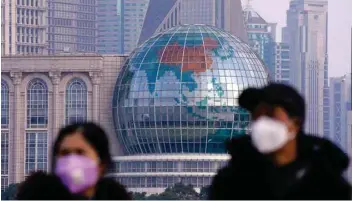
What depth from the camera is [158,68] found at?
372 feet

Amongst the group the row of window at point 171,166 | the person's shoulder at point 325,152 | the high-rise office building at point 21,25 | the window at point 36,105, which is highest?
the high-rise office building at point 21,25

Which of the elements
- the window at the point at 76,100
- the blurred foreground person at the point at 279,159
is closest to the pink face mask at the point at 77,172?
the blurred foreground person at the point at 279,159

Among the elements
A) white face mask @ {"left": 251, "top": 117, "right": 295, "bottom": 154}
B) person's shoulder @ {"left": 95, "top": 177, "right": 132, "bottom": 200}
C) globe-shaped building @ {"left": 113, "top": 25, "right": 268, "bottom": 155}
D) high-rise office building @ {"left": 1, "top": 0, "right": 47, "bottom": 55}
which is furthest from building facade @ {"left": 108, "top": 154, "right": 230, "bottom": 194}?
white face mask @ {"left": 251, "top": 117, "right": 295, "bottom": 154}

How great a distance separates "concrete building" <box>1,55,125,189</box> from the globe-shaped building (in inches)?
117

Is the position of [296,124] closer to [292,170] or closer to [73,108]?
[292,170]

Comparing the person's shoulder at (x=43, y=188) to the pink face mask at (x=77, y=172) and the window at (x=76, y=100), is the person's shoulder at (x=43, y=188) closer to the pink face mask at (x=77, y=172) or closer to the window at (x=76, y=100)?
the pink face mask at (x=77, y=172)

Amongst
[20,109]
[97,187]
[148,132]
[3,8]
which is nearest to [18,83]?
[20,109]

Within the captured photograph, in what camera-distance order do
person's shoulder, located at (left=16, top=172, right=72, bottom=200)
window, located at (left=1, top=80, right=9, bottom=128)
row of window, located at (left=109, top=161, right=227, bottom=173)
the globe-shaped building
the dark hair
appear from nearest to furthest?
person's shoulder, located at (left=16, top=172, right=72, bottom=200)
the dark hair
row of window, located at (left=109, top=161, right=227, bottom=173)
the globe-shaped building
window, located at (left=1, top=80, right=9, bottom=128)

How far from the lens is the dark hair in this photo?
9.55 metres

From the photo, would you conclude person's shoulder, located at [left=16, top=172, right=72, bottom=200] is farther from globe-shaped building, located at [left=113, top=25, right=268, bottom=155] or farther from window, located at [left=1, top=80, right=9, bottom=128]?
window, located at [left=1, top=80, right=9, bottom=128]

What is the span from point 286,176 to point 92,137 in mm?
1001

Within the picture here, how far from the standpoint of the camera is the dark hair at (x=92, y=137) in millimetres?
9555

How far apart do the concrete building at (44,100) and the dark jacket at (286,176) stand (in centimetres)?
10834

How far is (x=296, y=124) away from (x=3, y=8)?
183816mm
